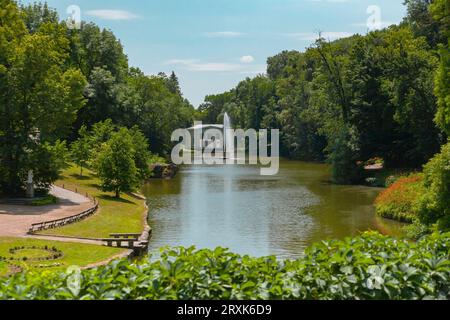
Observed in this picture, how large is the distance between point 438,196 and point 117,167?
28.5 metres

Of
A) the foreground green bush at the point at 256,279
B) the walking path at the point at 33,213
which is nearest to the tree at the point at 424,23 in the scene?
the walking path at the point at 33,213

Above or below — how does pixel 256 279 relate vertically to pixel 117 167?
above

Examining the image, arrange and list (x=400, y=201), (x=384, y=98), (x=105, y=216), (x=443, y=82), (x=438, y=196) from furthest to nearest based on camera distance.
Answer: (x=384, y=98) < (x=400, y=201) < (x=105, y=216) < (x=443, y=82) < (x=438, y=196)

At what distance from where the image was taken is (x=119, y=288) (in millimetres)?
8312

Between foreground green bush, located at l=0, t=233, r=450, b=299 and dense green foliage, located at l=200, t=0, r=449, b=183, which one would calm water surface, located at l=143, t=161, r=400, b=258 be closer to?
dense green foliage, located at l=200, t=0, r=449, b=183

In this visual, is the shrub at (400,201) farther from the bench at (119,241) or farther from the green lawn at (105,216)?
the bench at (119,241)

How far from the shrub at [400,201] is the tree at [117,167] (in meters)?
21.2

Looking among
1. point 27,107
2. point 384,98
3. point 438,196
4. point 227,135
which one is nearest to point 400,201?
point 438,196

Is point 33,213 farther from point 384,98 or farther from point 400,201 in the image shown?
point 384,98

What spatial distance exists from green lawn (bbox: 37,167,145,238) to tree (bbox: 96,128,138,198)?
108 centimetres

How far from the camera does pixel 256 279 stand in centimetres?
873

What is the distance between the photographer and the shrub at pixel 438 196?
2961 centimetres

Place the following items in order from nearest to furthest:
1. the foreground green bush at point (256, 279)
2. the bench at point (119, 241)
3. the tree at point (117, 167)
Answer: the foreground green bush at point (256, 279) → the bench at point (119, 241) → the tree at point (117, 167)
